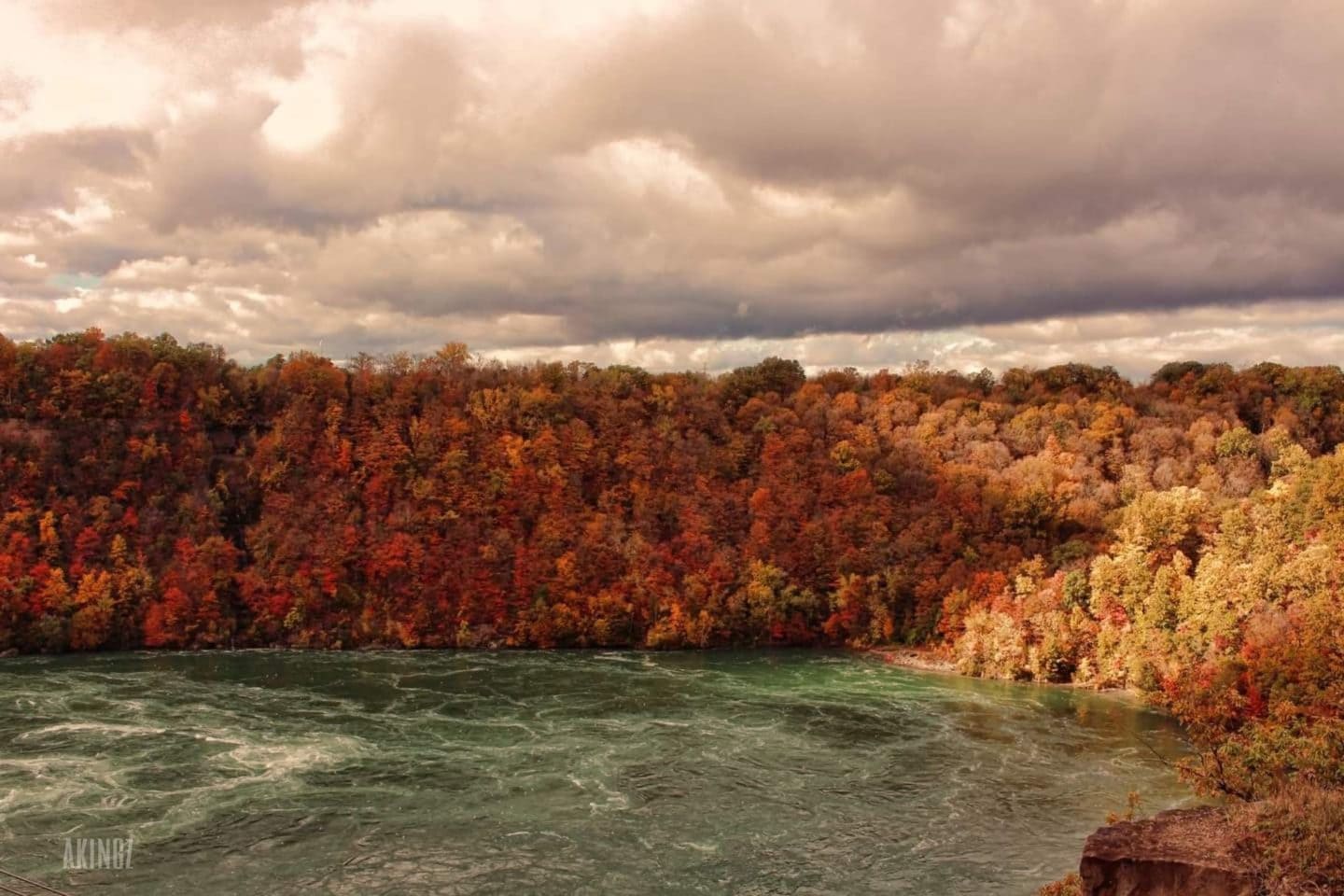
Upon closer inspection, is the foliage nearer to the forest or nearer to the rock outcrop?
the rock outcrop

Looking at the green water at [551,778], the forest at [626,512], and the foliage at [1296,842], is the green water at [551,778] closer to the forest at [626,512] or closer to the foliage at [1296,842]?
the forest at [626,512]

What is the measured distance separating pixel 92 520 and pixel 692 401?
4840 centimetres

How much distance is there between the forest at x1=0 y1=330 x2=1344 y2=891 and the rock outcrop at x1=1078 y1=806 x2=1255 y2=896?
3736cm

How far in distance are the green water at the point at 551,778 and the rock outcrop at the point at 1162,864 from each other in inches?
515

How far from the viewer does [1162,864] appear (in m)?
15.2

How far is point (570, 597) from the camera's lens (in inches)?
2736

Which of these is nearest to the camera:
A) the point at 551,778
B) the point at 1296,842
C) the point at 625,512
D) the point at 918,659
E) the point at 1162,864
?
the point at 1162,864

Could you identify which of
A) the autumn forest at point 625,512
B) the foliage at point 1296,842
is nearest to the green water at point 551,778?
the autumn forest at point 625,512

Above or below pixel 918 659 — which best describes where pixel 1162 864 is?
above

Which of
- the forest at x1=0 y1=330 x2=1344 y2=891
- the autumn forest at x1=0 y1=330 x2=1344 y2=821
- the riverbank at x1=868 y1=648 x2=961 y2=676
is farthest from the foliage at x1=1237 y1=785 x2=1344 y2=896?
the riverbank at x1=868 y1=648 x2=961 y2=676

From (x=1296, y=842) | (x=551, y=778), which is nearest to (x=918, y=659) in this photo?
(x=551, y=778)

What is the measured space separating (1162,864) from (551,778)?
85.2 ft

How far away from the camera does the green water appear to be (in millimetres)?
28734

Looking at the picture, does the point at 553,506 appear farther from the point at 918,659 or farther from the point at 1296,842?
the point at 1296,842
